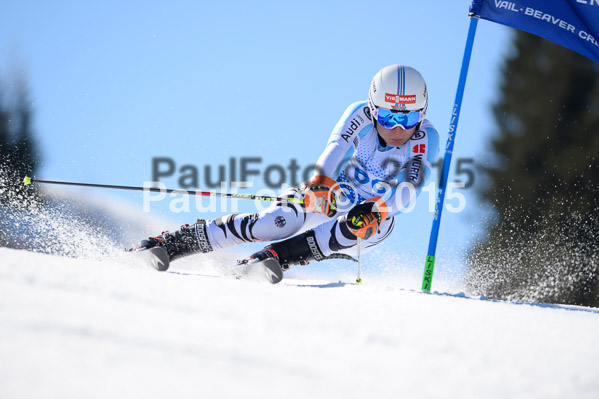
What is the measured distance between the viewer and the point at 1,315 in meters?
2.42

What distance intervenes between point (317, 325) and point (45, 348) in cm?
114

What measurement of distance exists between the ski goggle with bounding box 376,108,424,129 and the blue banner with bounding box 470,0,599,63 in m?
Answer: 1.64

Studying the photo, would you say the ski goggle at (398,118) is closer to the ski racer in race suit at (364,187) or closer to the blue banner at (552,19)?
the ski racer in race suit at (364,187)

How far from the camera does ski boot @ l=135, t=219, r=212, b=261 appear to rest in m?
5.78

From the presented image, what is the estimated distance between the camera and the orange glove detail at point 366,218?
545cm

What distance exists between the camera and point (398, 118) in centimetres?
562

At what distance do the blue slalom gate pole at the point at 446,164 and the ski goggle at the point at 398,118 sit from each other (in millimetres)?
568

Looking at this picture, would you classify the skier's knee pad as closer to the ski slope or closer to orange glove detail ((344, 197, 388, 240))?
orange glove detail ((344, 197, 388, 240))

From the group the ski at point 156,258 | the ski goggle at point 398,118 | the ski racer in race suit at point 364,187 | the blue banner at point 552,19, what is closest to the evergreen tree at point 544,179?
the blue banner at point 552,19

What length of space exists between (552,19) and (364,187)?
262 centimetres

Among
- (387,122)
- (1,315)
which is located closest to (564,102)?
(387,122)

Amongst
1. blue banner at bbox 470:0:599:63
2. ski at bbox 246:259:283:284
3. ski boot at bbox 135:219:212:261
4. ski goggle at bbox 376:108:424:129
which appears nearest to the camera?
ski at bbox 246:259:283:284

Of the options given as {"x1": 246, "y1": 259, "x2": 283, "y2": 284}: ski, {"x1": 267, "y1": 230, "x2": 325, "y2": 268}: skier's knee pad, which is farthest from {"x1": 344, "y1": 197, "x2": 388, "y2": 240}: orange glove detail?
{"x1": 246, "y1": 259, "x2": 283, "y2": 284}: ski

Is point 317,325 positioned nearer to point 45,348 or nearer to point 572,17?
point 45,348
